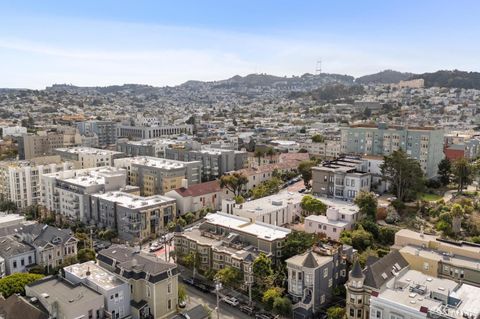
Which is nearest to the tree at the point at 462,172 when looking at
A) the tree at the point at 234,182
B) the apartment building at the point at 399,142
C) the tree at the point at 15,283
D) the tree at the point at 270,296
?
the apartment building at the point at 399,142

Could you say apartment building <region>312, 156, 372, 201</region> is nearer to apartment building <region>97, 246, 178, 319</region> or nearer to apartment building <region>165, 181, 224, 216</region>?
apartment building <region>165, 181, 224, 216</region>

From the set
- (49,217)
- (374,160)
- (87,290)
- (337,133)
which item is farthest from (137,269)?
(337,133)

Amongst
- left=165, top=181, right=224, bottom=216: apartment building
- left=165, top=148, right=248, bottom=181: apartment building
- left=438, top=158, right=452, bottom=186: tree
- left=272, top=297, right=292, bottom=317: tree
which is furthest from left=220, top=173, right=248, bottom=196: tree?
left=272, top=297, right=292, bottom=317: tree

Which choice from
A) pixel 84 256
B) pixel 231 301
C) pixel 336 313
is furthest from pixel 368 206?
pixel 84 256

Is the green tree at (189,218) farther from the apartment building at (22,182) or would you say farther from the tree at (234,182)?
the apartment building at (22,182)

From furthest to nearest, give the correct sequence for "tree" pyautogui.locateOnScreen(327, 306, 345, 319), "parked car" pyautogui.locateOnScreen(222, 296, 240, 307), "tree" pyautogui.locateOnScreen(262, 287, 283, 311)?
"parked car" pyautogui.locateOnScreen(222, 296, 240, 307)
"tree" pyautogui.locateOnScreen(262, 287, 283, 311)
"tree" pyautogui.locateOnScreen(327, 306, 345, 319)

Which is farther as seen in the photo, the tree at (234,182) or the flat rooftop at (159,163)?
the flat rooftop at (159,163)

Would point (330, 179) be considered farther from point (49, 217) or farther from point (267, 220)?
point (49, 217)
